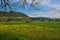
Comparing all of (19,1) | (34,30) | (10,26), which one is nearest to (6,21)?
(10,26)

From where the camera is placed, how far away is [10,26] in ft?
25.3

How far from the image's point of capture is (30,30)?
24.6 ft

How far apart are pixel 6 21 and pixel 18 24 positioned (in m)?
0.47

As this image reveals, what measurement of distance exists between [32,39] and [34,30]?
579 mm

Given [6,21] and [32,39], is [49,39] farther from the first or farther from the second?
[6,21]

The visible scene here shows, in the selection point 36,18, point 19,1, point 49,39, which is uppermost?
point 19,1

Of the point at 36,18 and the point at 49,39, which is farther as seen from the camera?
the point at 36,18

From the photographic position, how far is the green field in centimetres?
719

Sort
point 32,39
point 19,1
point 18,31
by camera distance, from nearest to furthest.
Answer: point 19,1 < point 32,39 < point 18,31

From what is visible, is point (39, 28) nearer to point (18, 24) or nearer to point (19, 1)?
point (18, 24)

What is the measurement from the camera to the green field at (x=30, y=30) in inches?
283

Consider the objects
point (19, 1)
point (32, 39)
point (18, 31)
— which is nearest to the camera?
point (19, 1)

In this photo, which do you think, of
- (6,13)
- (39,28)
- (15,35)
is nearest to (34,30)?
(39,28)

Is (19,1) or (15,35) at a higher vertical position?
(19,1)
